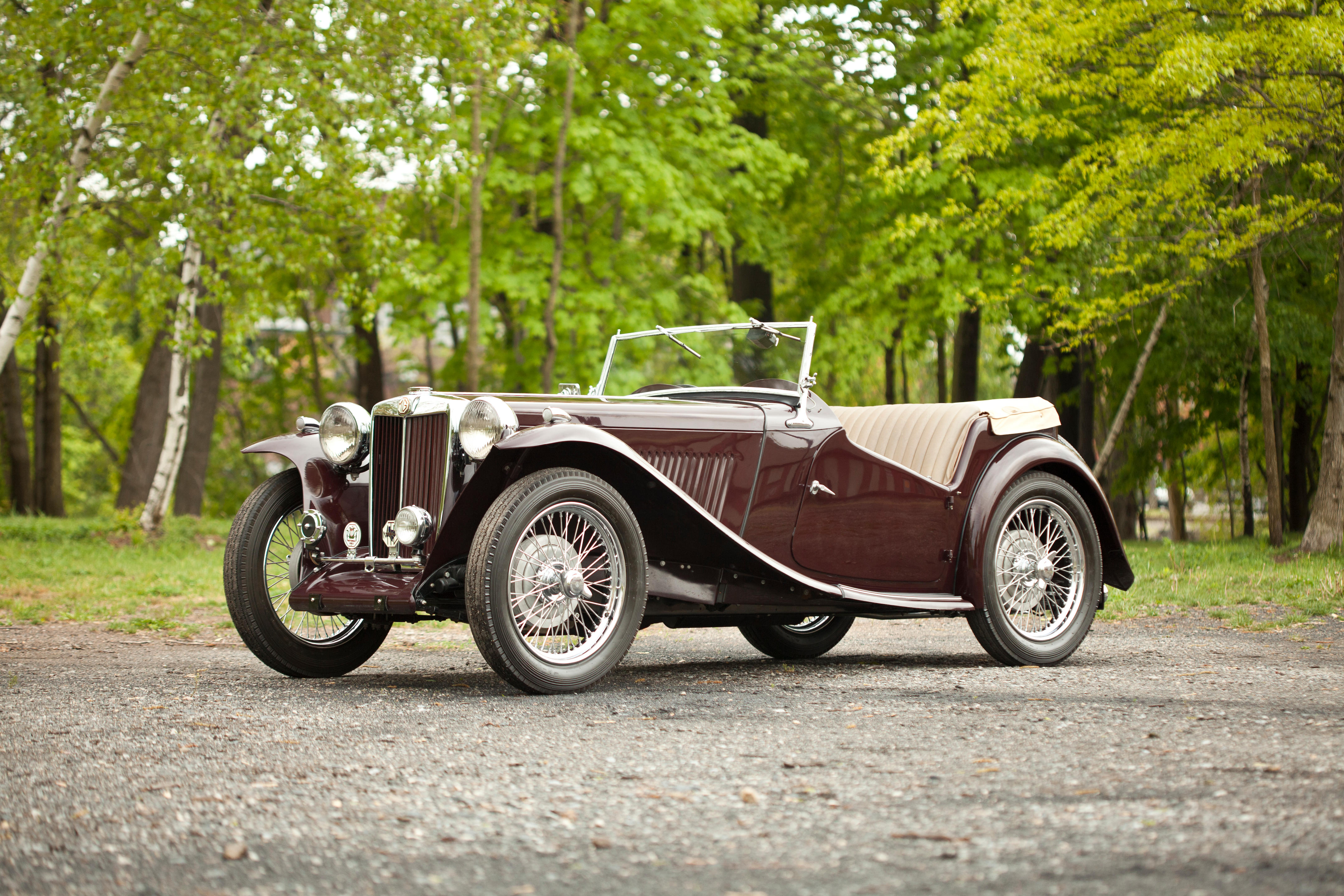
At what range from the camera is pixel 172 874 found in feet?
8.89

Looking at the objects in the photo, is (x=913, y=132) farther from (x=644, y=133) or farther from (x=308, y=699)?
(x=308, y=699)

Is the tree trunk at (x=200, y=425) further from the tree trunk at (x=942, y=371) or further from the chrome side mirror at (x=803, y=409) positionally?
the tree trunk at (x=942, y=371)

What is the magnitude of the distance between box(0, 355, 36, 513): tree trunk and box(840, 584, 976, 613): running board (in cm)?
1920

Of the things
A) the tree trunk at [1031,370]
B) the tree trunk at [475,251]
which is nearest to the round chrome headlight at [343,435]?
the tree trunk at [475,251]

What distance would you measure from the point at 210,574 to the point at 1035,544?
880 centimetres

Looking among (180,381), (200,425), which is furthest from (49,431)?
(180,381)

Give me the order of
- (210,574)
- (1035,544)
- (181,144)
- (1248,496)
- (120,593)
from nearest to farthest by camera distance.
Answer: (1035,544), (120,593), (210,574), (181,144), (1248,496)

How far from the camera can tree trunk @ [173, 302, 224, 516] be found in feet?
64.3

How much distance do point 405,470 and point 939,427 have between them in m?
2.99

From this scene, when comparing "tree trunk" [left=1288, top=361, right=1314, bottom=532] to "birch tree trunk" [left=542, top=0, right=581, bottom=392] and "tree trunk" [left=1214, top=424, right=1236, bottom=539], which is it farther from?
"birch tree trunk" [left=542, top=0, right=581, bottom=392]

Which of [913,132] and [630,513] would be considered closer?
[630,513]

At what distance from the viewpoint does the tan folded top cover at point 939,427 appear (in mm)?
6746

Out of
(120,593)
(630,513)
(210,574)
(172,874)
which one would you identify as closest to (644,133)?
(210,574)

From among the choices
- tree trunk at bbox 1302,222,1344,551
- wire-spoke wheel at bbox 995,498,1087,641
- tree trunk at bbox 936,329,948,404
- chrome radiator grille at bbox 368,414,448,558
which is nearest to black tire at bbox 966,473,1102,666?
wire-spoke wheel at bbox 995,498,1087,641
